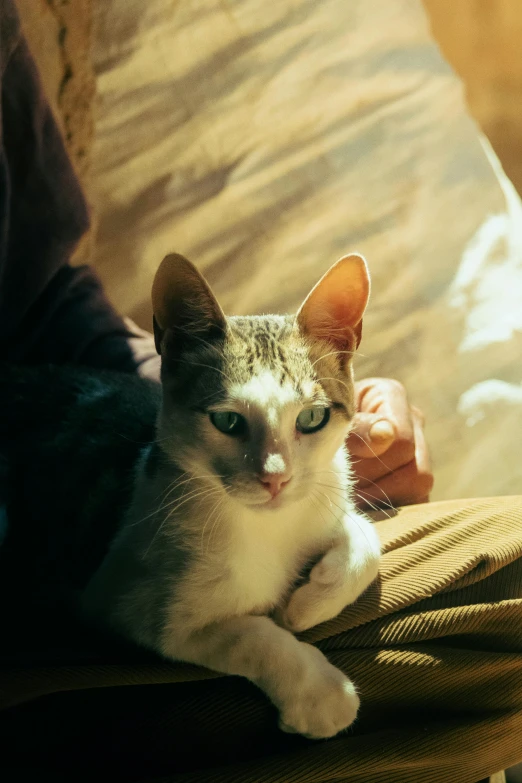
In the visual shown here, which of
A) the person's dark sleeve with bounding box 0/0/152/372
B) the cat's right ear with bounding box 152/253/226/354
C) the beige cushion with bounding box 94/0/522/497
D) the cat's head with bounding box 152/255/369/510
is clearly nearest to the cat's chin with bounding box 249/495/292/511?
the cat's head with bounding box 152/255/369/510

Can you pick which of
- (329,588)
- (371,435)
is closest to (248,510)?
(329,588)

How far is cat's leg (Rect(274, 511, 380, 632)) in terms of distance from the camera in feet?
2.57

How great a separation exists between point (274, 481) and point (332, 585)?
0.55ft

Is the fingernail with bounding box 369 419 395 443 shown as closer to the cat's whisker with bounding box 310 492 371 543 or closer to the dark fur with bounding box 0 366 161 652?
the cat's whisker with bounding box 310 492 371 543

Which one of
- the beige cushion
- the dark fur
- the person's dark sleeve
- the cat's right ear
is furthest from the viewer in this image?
the beige cushion

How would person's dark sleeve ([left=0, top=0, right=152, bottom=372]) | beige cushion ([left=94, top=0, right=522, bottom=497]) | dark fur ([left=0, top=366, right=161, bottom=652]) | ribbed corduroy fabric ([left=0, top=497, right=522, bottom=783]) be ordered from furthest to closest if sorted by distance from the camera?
beige cushion ([left=94, top=0, right=522, bottom=497]) → person's dark sleeve ([left=0, top=0, right=152, bottom=372]) → dark fur ([left=0, top=366, right=161, bottom=652]) → ribbed corduroy fabric ([left=0, top=497, right=522, bottom=783])

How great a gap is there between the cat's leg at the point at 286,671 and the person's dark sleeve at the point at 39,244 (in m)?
0.68

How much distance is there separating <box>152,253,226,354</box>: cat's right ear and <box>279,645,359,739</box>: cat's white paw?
446 millimetres

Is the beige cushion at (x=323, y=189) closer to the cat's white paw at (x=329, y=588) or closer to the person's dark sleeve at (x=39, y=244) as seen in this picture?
the person's dark sleeve at (x=39, y=244)

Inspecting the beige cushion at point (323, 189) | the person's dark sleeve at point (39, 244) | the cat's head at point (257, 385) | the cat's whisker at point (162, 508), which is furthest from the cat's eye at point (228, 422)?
the beige cushion at point (323, 189)

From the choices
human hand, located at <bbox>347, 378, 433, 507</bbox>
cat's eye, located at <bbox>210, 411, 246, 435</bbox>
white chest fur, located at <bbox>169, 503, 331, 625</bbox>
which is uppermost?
cat's eye, located at <bbox>210, 411, 246, 435</bbox>

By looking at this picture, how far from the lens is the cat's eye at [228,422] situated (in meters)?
0.80

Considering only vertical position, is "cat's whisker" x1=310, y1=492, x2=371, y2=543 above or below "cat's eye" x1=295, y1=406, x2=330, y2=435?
below

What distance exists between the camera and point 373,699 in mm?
772
